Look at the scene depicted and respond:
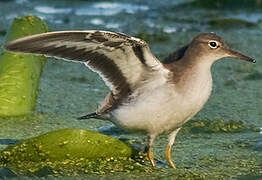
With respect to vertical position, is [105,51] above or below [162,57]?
above

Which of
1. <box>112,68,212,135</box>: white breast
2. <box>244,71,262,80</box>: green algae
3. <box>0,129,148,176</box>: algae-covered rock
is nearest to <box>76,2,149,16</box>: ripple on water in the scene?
<box>244,71,262,80</box>: green algae

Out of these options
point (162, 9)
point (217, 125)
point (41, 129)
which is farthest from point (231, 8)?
point (41, 129)

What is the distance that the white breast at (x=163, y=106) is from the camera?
4426mm

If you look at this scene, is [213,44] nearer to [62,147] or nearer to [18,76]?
[62,147]

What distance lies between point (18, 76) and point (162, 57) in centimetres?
261

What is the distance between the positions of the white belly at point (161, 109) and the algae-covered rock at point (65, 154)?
0.22 metres

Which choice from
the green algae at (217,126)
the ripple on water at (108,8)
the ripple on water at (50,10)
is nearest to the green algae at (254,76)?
the green algae at (217,126)

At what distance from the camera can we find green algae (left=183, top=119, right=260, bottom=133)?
5.41m

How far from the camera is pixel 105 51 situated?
4.39 metres

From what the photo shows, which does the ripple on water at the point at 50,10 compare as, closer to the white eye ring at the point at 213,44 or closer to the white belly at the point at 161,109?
the white eye ring at the point at 213,44

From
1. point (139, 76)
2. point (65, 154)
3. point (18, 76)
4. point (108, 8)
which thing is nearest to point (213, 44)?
point (139, 76)

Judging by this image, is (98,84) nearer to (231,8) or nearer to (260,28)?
(260,28)

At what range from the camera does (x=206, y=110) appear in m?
5.93

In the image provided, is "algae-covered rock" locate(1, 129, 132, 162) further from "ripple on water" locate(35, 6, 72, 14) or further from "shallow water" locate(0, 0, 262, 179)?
"ripple on water" locate(35, 6, 72, 14)
